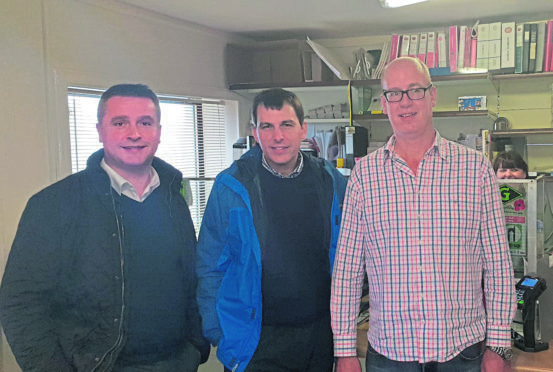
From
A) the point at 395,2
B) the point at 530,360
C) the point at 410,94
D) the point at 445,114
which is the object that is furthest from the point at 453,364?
the point at 445,114

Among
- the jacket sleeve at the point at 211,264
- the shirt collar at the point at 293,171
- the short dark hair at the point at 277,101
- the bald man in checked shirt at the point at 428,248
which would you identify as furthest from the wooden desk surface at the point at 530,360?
the short dark hair at the point at 277,101

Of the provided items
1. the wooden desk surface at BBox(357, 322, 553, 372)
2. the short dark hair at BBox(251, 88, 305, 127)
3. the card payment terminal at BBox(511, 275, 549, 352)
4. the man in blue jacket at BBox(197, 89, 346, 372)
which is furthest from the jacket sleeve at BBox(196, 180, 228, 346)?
the card payment terminal at BBox(511, 275, 549, 352)

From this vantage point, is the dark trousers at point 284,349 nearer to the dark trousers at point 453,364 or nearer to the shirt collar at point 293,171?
the dark trousers at point 453,364

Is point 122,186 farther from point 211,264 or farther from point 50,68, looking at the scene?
point 50,68

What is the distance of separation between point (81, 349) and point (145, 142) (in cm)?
66

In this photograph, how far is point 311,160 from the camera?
198 centimetres

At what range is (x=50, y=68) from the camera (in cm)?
262

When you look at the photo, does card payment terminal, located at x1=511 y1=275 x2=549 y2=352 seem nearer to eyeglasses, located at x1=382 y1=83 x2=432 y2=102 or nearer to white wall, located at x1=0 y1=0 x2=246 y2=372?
eyeglasses, located at x1=382 y1=83 x2=432 y2=102

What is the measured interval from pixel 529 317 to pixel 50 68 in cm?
244

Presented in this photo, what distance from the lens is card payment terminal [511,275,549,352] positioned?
1.94 metres

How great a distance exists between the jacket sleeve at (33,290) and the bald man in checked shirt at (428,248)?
0.89 m

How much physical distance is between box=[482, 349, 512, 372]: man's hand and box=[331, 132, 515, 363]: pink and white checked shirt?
0.10 feet

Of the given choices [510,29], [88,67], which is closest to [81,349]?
[88,67]

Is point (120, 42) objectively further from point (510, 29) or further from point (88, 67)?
point (510, 29)
